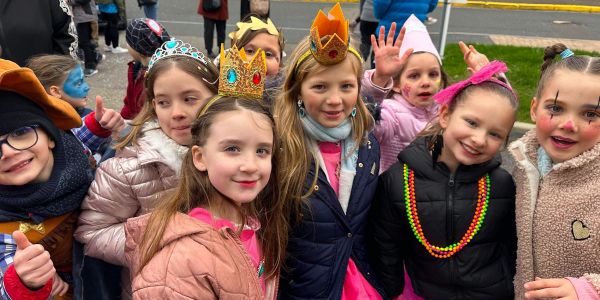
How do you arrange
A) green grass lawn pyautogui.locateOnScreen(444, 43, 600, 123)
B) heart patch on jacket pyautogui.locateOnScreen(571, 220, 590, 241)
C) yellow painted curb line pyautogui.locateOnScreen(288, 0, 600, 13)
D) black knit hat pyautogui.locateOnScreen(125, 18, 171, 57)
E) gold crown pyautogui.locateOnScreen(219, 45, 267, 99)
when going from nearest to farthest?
heart patch on jacket pyautogui.locateOnScreen(571, 220, 590, 241) → gold crown pyautogui.locateOnScreen(219, 45, 267, 99) → black knit hat pyautogui.locateOnScreen(125, 18, 171, 57) → green grass lawn pyautogui.locateOnScreen(444, 43, 600, 123) → yellow painted curb line pyautogui.locateOnScreen(288, 0, 600, 13)

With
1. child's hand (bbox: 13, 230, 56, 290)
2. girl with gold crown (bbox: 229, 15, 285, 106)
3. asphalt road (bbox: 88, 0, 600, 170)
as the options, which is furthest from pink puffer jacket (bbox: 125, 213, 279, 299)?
asphalt road (bbox: 88, 0, 600, 170)

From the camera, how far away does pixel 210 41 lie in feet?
26.7

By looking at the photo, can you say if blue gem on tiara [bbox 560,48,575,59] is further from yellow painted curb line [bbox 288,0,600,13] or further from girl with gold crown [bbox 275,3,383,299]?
yellow painted curb line [bbox 288,0,600,13]

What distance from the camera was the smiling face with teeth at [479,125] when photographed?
2.04 metres

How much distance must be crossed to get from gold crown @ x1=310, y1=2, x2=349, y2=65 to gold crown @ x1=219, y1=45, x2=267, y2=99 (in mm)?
321

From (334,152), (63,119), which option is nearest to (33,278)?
(63,119)

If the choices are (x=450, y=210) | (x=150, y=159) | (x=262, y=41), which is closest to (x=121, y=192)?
(x=150, y=159)

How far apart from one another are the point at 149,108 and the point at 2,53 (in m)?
1.54

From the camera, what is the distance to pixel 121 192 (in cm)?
209

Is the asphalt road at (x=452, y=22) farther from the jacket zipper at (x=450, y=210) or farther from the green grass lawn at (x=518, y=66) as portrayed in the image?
the jacket zipper at (x=450, y=210)

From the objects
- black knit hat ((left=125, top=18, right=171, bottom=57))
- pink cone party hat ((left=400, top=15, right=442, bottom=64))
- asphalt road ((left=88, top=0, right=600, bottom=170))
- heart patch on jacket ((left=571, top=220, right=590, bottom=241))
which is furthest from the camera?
asphalt road ((left=88, top=0, right=600, bottom=170))

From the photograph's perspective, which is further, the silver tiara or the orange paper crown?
the silver tiara

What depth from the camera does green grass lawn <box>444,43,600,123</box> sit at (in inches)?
240

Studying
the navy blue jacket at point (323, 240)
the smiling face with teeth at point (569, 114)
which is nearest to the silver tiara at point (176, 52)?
the navy blue jacket at point (323, 240)
